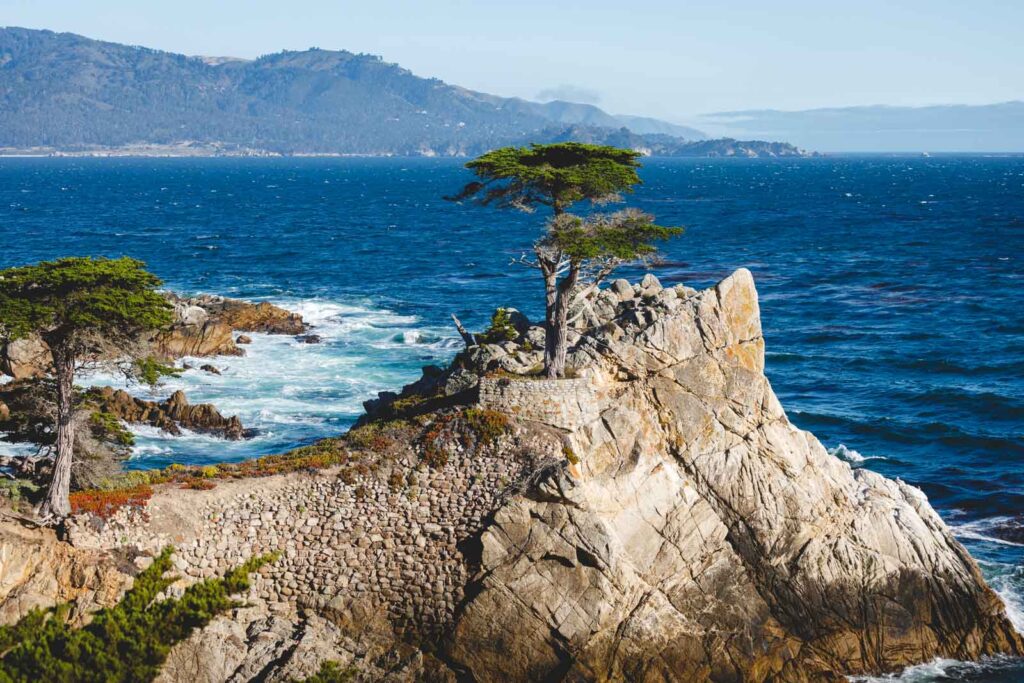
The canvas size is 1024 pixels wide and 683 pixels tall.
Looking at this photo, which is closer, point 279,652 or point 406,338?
point 279,652

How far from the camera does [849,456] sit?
1762 inches

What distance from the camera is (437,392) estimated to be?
34562 mm

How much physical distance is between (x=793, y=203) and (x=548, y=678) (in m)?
145

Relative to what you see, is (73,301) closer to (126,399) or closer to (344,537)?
(344,537)

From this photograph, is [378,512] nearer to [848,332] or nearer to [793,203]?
[848,332]

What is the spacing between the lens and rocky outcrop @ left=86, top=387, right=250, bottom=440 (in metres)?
47.0

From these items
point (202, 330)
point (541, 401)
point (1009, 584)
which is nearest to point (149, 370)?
point (541, 401)

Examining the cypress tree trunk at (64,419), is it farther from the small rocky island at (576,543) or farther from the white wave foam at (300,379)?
the white wave foam at (300,379)

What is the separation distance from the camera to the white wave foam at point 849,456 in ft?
145

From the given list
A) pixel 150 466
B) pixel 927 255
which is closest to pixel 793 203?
pixel 927 255

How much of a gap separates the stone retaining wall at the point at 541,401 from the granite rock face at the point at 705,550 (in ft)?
1.87

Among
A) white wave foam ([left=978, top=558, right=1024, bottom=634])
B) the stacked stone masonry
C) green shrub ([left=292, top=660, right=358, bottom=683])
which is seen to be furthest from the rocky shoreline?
white wave foam ([left=978, top=558, right=1024, bottom=634])

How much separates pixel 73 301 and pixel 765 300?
58.4m

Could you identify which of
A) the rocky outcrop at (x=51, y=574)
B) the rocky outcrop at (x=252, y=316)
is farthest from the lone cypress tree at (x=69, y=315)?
the rocky outcrop at (x=252, y=316)
